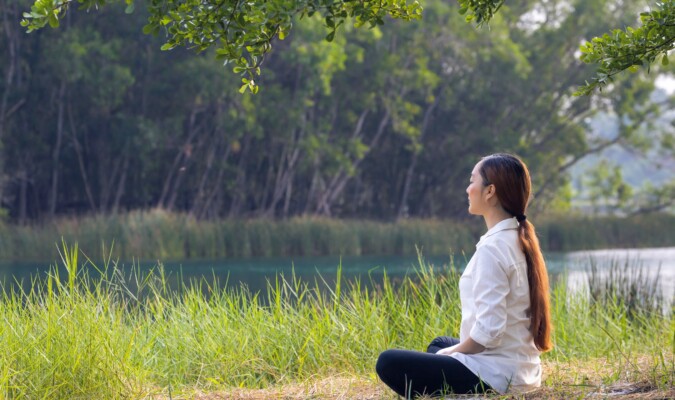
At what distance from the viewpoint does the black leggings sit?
372 cm

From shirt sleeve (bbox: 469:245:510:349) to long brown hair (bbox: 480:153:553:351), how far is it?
0.12 metres

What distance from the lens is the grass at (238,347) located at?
4.38m

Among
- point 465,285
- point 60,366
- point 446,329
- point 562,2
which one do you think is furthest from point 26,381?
point 562,2

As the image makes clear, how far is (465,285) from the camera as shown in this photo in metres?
3.70

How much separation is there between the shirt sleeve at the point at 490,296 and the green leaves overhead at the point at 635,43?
1.00m

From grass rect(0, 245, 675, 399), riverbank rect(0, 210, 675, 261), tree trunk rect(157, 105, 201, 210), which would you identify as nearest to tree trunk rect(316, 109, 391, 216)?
riverbank rect(0, 210, 675, 261)

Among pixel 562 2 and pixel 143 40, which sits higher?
pixel 562 2

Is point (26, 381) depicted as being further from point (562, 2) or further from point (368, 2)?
point (562, 2)

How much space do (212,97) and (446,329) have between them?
Result: 15388 millimetres

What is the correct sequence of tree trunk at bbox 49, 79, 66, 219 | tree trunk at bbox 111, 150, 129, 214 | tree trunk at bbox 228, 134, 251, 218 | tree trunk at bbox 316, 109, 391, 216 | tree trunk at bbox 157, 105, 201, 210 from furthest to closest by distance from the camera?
tree trunk at bbox 316, 109, 391, 216 → tree trunk at bbox 228, 134, 251, 218 → tree trunk at bbox 157, 105, 201, 210 → tree trunk at bbox 111, 150, 129, 214 → tree trunk at bbox 49, 79, 66, 219

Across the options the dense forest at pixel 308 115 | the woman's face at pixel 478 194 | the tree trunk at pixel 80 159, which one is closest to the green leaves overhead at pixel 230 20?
the woman's face at pixel 478 194

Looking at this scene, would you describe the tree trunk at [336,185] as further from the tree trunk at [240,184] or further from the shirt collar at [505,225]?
the shirt collar at [505,225]

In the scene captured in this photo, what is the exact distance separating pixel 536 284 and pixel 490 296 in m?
0.20

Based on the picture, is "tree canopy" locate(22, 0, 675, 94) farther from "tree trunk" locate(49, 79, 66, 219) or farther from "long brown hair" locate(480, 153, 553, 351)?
"tree trunk" locate(49, 79, 66, 219)
